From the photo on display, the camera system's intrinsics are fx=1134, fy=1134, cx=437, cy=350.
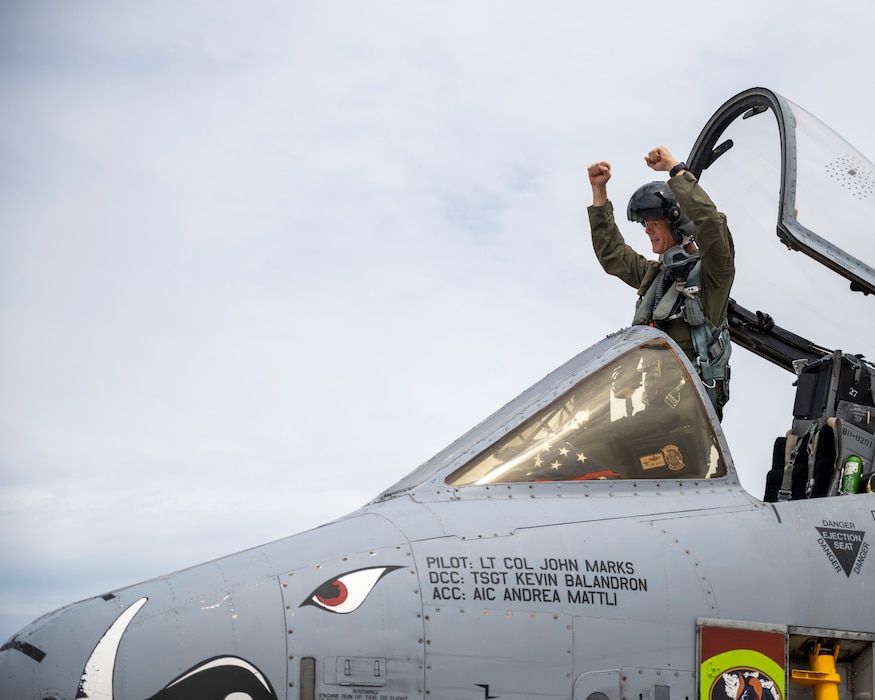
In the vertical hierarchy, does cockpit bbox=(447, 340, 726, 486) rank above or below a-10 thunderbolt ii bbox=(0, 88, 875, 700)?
above

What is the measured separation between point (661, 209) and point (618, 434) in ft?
7.34

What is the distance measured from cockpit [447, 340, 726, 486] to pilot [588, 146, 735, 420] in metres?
0.85

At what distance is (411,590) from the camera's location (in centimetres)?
512

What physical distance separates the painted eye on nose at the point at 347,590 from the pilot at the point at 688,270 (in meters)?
2.94

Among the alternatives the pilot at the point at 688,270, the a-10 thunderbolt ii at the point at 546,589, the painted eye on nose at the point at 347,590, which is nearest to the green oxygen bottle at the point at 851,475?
the a-10 thunderbolt ii at the point at 546,589

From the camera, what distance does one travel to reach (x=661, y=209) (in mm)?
7797

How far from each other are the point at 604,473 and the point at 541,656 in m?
1.18

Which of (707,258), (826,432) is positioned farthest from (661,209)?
(826,432)

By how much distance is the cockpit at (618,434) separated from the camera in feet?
19.6

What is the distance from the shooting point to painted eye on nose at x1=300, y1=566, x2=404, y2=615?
5023 millimetres

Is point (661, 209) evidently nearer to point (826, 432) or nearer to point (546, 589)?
point (826, 432)

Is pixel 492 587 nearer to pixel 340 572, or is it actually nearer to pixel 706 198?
pixel 340 572

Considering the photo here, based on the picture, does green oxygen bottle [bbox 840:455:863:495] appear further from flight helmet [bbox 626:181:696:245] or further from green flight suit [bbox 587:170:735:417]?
flight helmet [bbox 626:181:696:245]

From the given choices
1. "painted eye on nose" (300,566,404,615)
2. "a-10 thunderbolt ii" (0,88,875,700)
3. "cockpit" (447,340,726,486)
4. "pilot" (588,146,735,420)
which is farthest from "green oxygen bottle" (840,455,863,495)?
"painted eye on nose" (300,566,404,615)
